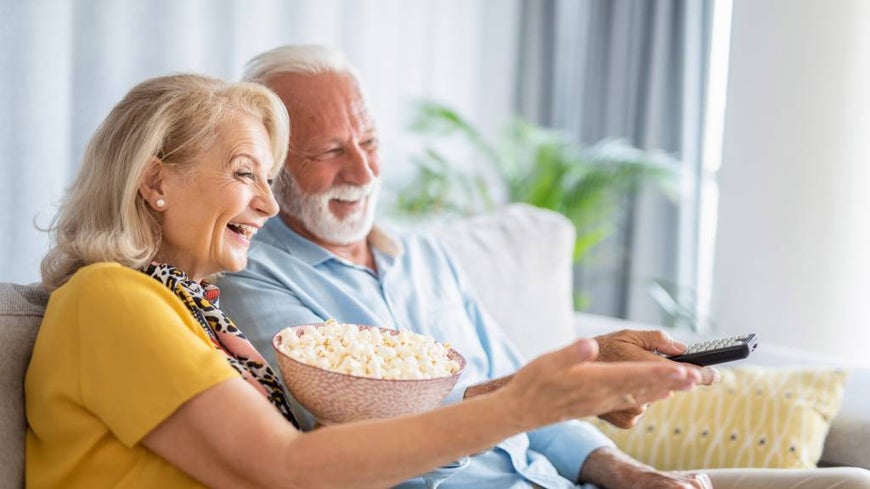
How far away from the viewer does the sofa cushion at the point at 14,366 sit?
131 cm

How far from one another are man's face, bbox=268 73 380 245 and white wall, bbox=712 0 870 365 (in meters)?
1.87

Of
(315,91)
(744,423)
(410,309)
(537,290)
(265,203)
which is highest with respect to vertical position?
(315,91)

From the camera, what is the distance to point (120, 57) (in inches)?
106

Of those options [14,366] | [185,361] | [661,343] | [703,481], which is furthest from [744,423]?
[14,366]

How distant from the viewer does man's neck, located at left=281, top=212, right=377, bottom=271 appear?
1983mm

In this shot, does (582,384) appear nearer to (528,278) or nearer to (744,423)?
(744,423)

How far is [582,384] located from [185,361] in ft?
1.63

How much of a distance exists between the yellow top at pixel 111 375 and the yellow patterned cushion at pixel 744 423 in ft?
3.94

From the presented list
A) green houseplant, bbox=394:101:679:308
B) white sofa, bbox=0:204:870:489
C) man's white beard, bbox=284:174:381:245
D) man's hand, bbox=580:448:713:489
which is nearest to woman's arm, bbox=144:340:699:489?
man's hand, bbox=580:448:713:489

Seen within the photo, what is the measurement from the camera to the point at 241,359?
1426mm

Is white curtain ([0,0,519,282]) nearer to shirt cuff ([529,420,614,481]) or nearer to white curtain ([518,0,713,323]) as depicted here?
white curtain ([518,0,713,323])

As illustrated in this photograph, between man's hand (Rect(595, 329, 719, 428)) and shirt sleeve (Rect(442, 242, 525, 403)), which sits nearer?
man's hand (Rect(595, 329, 719, 428))

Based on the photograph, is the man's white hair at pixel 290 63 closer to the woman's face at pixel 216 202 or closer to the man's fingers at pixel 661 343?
the woman's face at pixel 216 202

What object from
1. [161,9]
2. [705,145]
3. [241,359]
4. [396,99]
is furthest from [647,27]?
[241,359]
